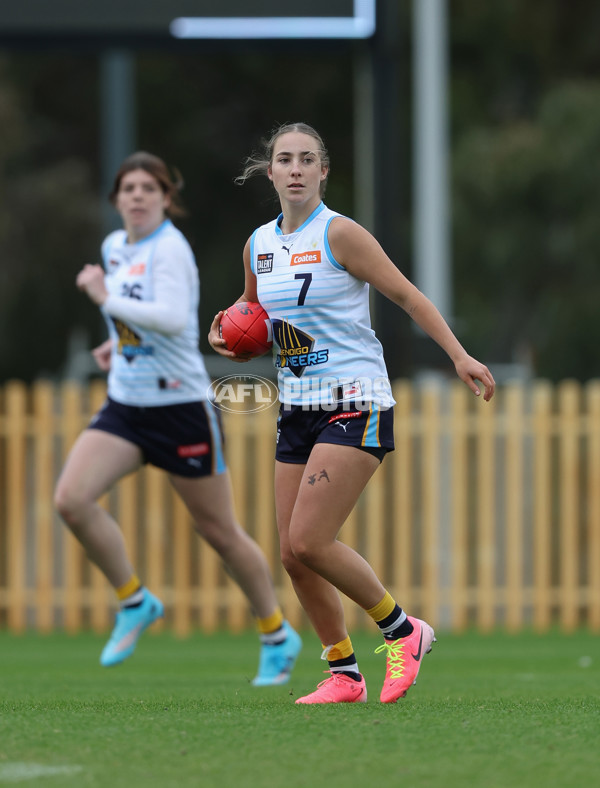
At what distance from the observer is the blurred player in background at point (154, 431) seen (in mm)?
6398

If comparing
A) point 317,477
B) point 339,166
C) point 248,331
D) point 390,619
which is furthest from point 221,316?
point 339,166

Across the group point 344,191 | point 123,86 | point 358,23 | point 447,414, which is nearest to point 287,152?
point 358,23

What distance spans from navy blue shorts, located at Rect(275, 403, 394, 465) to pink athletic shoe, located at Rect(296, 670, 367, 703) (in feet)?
2.73

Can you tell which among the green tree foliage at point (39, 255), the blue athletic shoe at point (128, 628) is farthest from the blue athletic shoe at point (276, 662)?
the green tree foliage at point (39, 255)

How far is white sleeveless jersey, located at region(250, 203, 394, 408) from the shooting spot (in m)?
4.91

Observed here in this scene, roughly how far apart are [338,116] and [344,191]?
54.5 inches

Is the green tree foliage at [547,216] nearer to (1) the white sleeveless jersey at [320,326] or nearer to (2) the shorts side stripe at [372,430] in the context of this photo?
(1) the white sleeveless jersey at [320,326]

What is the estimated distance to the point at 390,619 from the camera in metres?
4.96

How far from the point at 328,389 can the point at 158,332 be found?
5.73 feet

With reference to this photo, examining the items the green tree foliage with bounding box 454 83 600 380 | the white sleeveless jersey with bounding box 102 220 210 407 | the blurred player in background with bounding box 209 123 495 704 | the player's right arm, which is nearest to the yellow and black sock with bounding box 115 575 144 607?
the white sleeveless jersey with bounding box 102 220 210 407

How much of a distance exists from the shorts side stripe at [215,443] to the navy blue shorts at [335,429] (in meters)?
1.47

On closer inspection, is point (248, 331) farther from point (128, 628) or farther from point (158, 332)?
point (128, 628)

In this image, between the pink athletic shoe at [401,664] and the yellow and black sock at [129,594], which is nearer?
the pink athletic shoe at [401,664]

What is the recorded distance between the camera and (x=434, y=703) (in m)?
5.07
